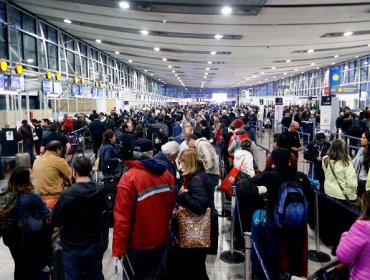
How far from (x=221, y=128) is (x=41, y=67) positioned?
8603 mm

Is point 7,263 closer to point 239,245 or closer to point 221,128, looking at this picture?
point 239,245

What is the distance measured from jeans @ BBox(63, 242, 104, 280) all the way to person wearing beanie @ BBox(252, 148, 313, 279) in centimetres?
188

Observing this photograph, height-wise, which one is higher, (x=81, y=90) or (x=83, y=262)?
(x=81, y=90)

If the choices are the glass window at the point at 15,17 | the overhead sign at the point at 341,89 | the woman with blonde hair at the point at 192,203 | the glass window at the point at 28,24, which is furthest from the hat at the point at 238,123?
the overhead sign at the point at 341,89

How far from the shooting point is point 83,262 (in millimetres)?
3199

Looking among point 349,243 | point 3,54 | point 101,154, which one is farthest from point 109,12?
point 349,243

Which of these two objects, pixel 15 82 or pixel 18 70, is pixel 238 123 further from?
pixel 18 70

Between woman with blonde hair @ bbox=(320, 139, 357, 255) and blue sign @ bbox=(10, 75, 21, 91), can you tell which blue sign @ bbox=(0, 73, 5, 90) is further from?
woman with blonde hair @ bbox=(320, 139, 357, 255)

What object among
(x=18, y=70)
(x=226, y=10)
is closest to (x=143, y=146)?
(x=226, y=10)

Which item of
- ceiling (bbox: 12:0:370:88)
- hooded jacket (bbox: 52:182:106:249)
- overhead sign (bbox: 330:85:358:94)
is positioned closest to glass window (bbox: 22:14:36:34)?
ceiling (bbox: 12:0:370:88)

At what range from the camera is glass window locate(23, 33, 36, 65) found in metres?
12.9

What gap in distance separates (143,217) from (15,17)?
12268 millimetres

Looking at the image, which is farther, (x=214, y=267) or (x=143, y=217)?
(x=214, y=267)

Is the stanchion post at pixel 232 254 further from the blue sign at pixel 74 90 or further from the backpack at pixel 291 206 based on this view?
the blue sign at pixel 74 90
